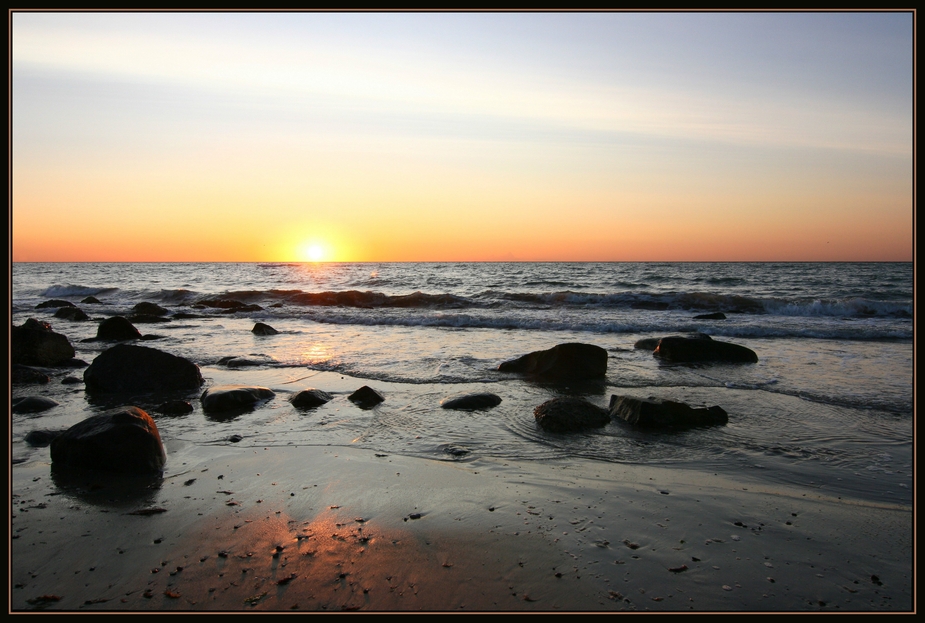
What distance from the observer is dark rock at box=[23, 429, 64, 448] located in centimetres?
551

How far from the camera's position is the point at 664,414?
6305 mm

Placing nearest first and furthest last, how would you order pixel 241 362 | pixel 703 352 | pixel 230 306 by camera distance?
1. pixel 241 362
2. pixel 703 352
3. pixel 230 306

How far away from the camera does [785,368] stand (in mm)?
10266

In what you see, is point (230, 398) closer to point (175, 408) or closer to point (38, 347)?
point (175, 408)

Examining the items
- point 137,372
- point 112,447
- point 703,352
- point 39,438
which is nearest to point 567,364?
point 703,352

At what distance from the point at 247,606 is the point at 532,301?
25.8 m

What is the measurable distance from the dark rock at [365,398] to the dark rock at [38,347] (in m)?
6.62

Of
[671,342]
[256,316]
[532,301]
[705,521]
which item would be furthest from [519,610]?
[532,301]

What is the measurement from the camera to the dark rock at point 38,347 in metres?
10.2

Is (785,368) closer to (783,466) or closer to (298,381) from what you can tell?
(783,466)

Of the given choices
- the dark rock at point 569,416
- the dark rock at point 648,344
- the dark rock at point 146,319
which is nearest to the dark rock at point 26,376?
the dark rock at point 569,416

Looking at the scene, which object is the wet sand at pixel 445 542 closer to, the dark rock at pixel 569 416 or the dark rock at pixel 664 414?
the dark rock at pixel 569 416

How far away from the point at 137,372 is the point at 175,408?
1.95 metres

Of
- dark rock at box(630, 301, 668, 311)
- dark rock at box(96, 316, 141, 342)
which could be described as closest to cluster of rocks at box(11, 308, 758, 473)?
dark rock at box(96, 316, 141, 342)
